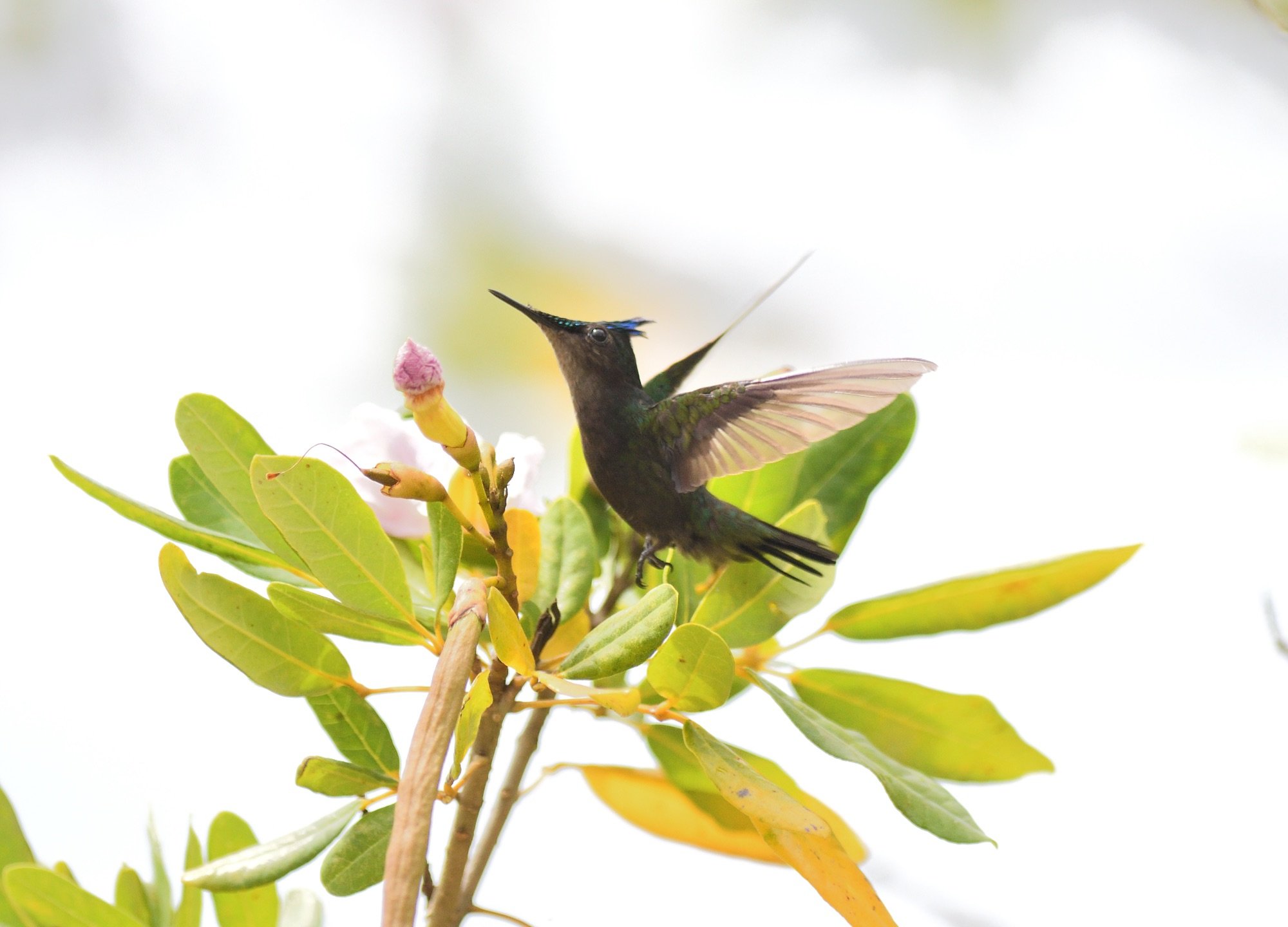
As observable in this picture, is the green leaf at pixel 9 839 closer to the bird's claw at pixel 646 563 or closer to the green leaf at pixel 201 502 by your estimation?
→ the green leaf at pixel 201 502

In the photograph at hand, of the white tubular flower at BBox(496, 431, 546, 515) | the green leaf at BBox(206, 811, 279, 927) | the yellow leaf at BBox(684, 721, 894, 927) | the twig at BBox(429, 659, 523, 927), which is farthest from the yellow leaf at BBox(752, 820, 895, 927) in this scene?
the green leaf at BBox(206, 811, 279, 927)

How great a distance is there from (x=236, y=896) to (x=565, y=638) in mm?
261

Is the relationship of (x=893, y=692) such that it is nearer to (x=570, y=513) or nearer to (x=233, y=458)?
(x=570, y=513)

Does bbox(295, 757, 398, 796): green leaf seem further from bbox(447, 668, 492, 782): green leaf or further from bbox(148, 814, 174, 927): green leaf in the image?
bbox(148, 814, 174, 927): green leaf

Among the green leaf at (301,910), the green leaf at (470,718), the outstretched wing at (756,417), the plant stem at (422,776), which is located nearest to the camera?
the plant stem at (422,776)

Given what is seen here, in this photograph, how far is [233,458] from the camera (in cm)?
53

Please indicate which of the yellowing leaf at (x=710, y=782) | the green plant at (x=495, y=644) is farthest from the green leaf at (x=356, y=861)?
the yellowing leaf at (x=710, y=782)

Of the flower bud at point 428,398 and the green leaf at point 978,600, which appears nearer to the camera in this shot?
the flower bud at point 428,398

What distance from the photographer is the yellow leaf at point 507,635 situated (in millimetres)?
418

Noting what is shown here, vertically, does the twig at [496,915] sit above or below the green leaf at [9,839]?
above

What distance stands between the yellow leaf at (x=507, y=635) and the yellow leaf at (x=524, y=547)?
3.8 inches

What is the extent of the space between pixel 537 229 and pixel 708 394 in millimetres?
1794

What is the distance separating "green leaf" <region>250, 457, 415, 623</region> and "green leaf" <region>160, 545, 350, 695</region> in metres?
0.03

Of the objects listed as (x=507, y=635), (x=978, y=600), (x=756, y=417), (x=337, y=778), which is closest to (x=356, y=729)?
(x=337, y=778)
